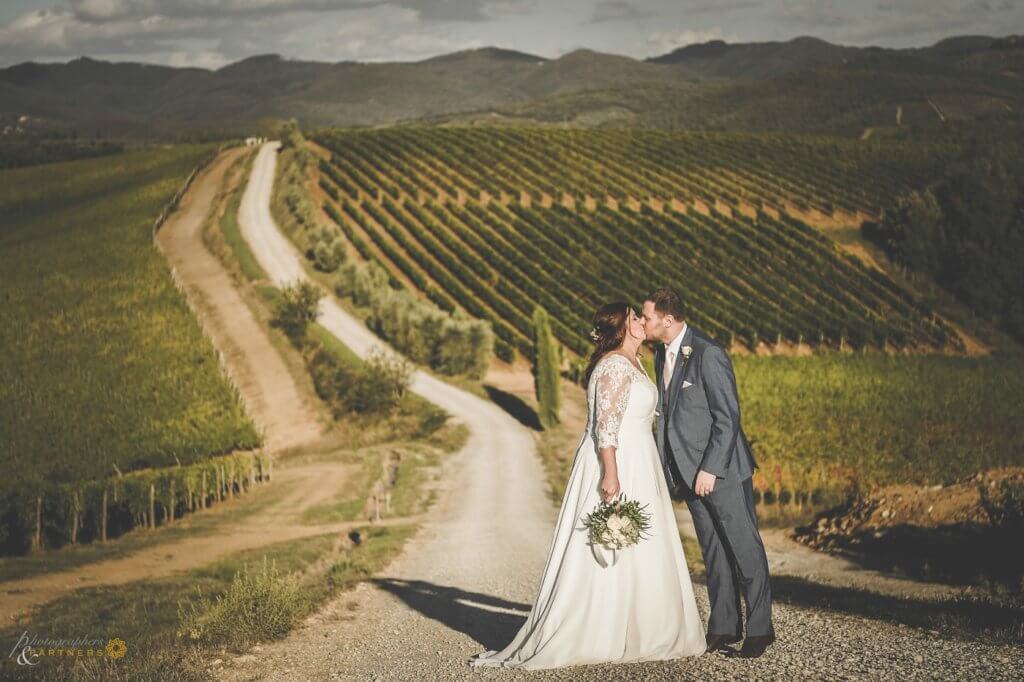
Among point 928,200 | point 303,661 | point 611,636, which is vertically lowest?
point 303,661

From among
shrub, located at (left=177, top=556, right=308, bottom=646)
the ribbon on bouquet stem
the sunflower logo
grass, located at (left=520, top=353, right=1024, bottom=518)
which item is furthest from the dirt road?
the ribbon on bouquet stem

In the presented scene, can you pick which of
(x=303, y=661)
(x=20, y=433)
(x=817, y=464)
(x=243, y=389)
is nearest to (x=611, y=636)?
(x=303, y=661)

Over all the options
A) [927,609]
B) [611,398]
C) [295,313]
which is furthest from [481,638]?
[295,313]

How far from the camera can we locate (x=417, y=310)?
4281 cm

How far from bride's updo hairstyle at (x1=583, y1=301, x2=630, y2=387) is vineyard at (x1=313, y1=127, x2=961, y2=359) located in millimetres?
36473

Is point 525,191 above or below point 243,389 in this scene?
above

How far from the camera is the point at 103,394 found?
30.2 metres

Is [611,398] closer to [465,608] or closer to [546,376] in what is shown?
[465,608]

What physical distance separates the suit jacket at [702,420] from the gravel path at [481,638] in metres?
1.51

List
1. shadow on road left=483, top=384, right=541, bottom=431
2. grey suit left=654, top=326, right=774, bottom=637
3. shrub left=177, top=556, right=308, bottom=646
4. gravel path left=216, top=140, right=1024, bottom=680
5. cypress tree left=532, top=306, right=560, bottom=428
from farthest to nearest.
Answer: shadow on road left=483, top=384, right=541, bottom=431 → cypress tree left=532, top=306, right=560, bottom=428 → shrub left=177, top=556, right=308, bottom=646 → grey suit left=654, top=326, right=774, bottom=637 → gravel path left=216, top=140, right=1024, bottom=680

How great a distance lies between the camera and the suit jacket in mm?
7328

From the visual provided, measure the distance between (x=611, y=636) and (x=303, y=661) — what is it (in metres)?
2.97

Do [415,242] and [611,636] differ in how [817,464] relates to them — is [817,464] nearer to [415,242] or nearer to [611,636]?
[611,636]

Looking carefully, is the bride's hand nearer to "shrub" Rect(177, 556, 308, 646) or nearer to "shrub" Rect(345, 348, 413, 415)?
"shrub" Rect(177, 556, 308, 646)
